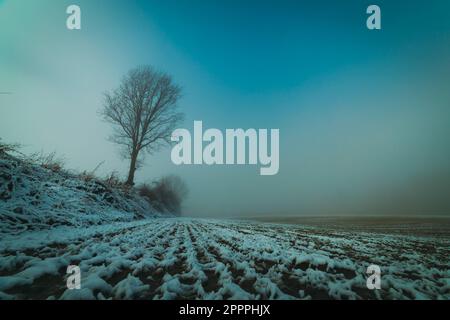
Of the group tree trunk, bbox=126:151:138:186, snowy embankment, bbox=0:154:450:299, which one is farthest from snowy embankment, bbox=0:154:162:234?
tree trunk, bbox=126:151:138:186

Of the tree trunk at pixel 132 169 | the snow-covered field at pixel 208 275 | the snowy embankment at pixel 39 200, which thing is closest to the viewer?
the snow-covered field at pixel 208 275

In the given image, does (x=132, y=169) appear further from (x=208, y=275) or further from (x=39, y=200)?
(x=208, y=275)

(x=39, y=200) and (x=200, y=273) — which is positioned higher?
(x=39, y=200)

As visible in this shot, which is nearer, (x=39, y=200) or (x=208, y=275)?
(x=208, y=275)

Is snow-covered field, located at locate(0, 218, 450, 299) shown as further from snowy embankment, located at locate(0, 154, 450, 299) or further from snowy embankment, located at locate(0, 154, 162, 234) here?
snowy embankment, located at locate(0, 154, 162, 234)

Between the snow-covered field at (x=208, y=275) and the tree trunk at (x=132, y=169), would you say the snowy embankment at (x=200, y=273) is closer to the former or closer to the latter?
the snow-covered field at (x=208, y=275)

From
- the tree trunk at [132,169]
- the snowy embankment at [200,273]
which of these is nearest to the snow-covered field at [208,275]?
the snowy embankment at [200,273]

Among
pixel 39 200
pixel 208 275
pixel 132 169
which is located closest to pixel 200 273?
pixel 208 275

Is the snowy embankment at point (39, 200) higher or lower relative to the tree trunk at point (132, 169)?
lower

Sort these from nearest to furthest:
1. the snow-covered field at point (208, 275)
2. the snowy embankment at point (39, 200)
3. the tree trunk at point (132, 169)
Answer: the snow-covered field at point (208, 275) < the snowy embankment at point (39, 200) < the tree trunk at point (132, 169)

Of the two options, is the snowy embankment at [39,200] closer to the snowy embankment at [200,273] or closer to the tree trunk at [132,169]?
the snowy embankment at [200,273]

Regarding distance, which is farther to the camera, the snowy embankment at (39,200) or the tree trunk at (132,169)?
the tree trunk at (132,169)

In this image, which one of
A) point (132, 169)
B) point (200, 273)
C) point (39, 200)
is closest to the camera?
point (200, 273)
